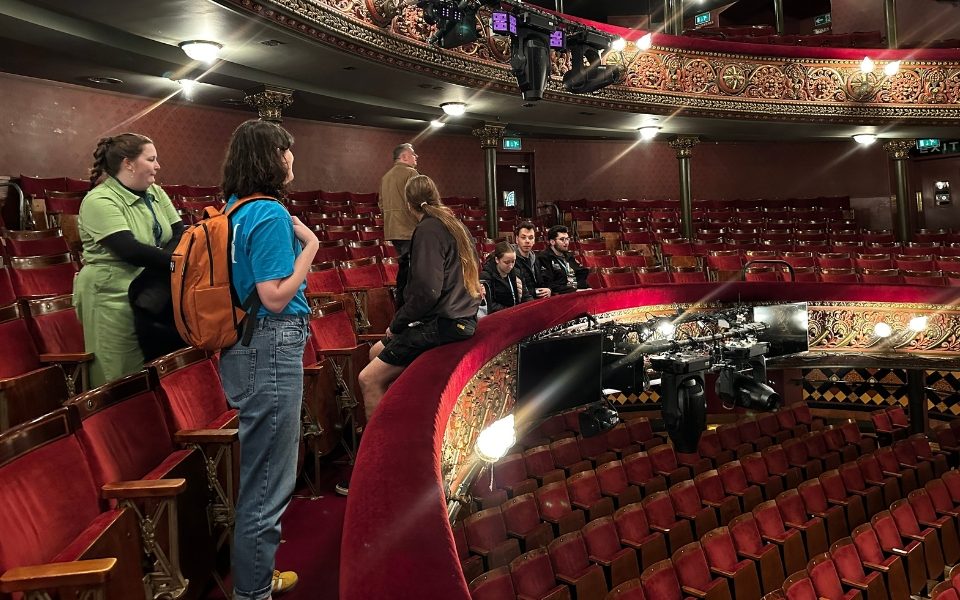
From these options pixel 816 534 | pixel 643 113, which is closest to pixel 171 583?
pixel 816 534

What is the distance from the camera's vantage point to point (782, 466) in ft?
16.6

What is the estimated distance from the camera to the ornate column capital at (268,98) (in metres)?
6.89

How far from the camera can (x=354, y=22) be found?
573cm

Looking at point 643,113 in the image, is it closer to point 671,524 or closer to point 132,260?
point 671,524

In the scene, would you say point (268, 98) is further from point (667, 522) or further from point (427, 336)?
point (427, 336)

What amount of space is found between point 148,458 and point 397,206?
2.14 meters

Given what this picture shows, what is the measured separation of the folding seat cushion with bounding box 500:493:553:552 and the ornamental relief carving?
4639 millimetres

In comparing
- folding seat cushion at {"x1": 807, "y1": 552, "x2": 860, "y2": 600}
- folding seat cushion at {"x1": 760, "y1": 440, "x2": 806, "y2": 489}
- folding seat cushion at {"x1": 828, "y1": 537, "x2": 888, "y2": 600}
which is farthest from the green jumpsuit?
folding seat cushion at {"x1": 760, "y1": 440, "x2": 806, "y2": 489}

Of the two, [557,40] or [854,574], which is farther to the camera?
[557,40]

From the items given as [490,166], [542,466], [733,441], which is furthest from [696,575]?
[490,166]

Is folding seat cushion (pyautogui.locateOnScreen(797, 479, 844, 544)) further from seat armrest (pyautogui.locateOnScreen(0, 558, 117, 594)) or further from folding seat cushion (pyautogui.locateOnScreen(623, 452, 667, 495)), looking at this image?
seat armrest (pyautogui.locateOnScreen(0, 558, 117, 594))

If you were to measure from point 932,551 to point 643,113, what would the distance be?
623 centimetres

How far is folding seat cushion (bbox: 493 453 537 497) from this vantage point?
3.67m

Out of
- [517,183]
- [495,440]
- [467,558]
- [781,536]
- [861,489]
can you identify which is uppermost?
[517,183]
